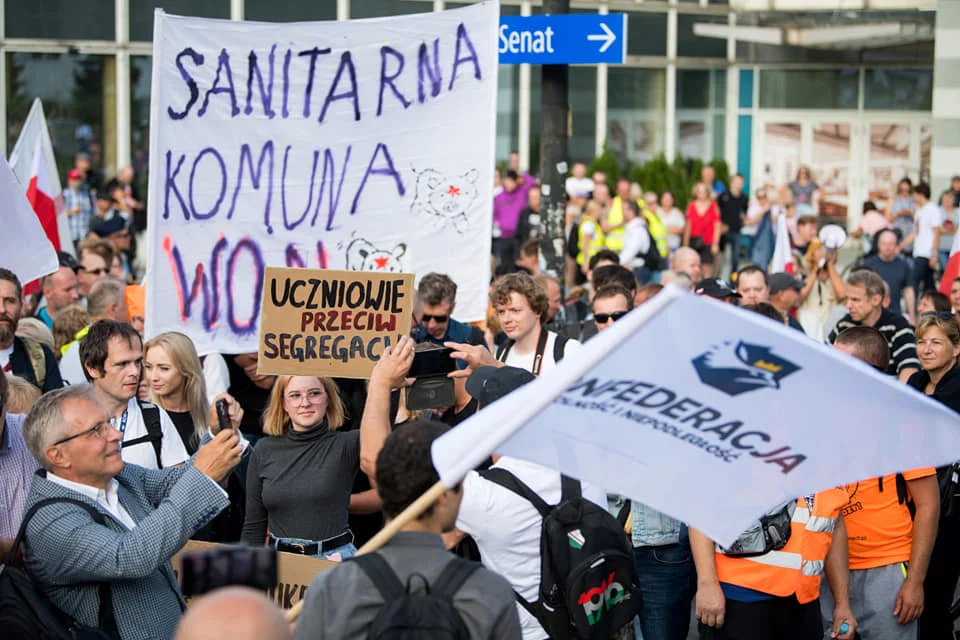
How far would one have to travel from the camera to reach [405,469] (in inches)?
122

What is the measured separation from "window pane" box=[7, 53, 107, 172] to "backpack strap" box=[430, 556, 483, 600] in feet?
64.1

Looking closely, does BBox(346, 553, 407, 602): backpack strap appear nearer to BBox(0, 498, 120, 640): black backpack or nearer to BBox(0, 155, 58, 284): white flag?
BBox(0, 498, 120, 640): black backpack

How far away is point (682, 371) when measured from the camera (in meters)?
2.87

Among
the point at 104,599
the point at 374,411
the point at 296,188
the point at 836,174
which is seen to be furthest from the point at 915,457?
the point at 836,174

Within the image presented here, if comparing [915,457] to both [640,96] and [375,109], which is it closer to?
[375,109]

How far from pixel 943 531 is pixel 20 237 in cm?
477

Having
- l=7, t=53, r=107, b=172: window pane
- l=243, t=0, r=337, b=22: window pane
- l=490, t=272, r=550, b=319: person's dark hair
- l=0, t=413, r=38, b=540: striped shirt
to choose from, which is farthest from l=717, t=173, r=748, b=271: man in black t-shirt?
l=0, t=413, r=38, b=540: striped shirt

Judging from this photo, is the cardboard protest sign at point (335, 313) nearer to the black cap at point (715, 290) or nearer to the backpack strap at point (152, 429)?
the backpack strap at point (152, 429)

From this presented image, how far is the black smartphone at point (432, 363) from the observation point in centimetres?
490

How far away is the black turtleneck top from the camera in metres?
4.96

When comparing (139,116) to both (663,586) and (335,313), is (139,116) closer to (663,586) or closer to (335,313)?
A: (335,313)

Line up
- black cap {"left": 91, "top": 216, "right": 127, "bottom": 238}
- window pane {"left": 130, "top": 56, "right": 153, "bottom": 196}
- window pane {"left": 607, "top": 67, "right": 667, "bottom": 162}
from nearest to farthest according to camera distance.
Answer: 1. black cap {"left": 91, "top": 216, "right": 127, "bottom": 238}
2. window pane {"left": 130, "top": 56, "right": 153, "bottom": 196}
3. window pane {"left": 607, "top": 67, "right": 667, "bottom": 162}

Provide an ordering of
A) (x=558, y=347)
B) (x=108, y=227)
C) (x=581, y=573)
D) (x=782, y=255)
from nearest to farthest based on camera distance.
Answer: (x=581, y=573) < (x=558, y=347) < (x=782, y=255) < (x=108, y=227)

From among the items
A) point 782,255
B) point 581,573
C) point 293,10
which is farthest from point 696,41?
point 581,573
